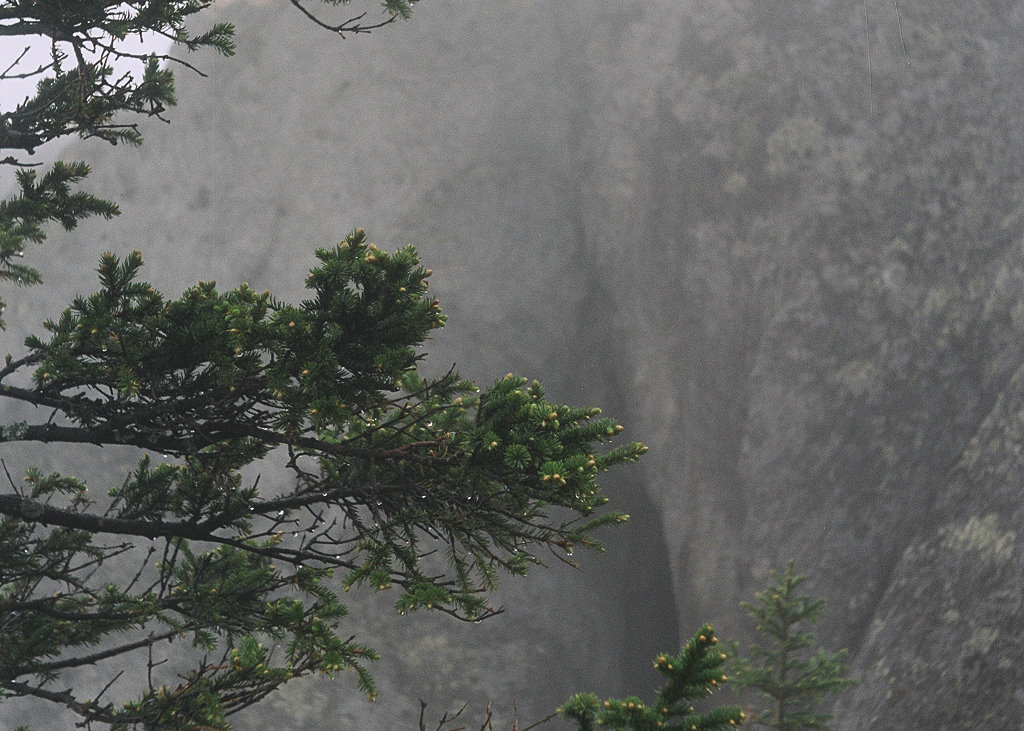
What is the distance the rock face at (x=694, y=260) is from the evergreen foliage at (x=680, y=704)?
10.3 metres

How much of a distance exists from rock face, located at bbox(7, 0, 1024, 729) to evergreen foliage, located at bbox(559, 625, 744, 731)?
10.3 m

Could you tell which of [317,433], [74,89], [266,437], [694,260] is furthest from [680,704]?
[694,260]

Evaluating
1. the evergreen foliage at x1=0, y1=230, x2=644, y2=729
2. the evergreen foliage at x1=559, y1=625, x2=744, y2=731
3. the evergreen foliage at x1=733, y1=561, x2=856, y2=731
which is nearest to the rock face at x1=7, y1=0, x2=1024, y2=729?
the evergreen foliage at x1=733, y1=561, x2=856, y2=731

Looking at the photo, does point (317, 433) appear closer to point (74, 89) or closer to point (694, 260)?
point (74, 89)

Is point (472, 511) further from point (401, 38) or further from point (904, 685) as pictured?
point (401, 38)

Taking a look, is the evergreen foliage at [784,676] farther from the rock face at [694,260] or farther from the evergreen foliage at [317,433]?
the evergreen foliage at [317,433]

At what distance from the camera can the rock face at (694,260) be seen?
15852 millimetres

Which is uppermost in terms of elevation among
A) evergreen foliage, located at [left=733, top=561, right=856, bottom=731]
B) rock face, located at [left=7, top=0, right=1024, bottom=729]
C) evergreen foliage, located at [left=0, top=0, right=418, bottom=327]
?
rock face, located at [left=7, top=0, right=1024, bottom=729]

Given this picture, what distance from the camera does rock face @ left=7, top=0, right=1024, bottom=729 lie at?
1585cm

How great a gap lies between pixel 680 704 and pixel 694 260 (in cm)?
1891

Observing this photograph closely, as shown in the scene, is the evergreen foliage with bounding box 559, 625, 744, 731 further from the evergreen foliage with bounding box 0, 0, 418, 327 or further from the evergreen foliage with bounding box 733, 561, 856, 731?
the evergreen foliage with bounding box 733, 561, 856, 731

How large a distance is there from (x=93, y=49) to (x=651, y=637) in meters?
19.5

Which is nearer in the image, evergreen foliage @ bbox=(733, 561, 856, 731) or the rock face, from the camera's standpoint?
evergreen foliage @ bbox=(733, 561, 856, 731)

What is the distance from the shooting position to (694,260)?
67.9 ft
